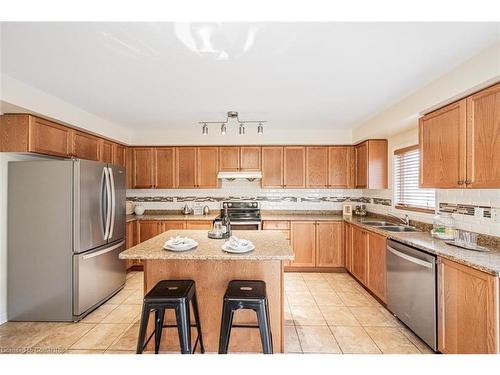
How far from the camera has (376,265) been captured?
10.2 feet

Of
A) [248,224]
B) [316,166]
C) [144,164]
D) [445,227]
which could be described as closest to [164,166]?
[144,164]

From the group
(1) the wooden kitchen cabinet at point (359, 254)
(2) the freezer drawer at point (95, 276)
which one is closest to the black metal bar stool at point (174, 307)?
(2) the freezer drawer at point (95, 276)

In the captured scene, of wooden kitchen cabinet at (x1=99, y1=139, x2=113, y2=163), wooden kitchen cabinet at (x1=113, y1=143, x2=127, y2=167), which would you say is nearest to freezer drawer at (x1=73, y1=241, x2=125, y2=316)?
wooden kitchen cabinet at (x1=99, y1=139, x2=113, y2=163)

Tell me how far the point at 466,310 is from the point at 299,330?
1.38 m

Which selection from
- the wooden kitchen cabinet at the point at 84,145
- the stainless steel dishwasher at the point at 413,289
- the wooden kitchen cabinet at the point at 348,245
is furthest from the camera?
the wooden kitchen cabinet at the point at 348,245

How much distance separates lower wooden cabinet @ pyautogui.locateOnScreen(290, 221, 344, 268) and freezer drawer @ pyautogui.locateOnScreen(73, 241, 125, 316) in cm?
261

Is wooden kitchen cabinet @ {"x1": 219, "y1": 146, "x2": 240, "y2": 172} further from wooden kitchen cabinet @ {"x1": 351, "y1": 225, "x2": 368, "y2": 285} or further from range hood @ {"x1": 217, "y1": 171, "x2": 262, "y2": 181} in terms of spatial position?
wooden kitchen cabinet @ {"x1": 351, "y1": 225, "x2": 368, "y2": 285}

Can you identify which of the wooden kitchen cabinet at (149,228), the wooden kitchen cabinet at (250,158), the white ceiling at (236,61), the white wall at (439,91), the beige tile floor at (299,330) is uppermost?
the white ceiling at (236,61)

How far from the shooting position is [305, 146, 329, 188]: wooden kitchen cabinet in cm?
445

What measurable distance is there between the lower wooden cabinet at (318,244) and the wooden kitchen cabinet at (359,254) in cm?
34

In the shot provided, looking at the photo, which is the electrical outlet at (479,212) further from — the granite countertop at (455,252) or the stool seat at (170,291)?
the stool seat at (170,291)

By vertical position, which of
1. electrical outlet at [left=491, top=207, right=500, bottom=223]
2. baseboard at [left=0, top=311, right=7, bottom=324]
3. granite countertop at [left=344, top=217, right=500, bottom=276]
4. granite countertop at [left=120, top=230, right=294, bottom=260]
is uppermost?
electrical outlet at [left=491, top=207, right=500, bottom=223]

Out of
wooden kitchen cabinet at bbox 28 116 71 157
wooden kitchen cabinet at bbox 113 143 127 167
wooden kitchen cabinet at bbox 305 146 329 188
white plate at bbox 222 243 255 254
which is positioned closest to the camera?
white plate at bbox 222 243 255 254

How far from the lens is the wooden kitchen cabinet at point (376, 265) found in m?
2.93
